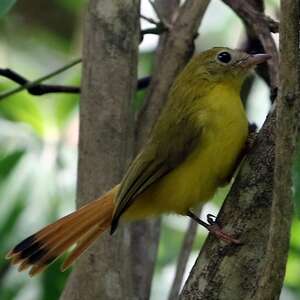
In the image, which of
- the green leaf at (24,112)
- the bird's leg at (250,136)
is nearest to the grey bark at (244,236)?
the bird's leg at (250,136)

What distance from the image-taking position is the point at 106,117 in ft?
9.66

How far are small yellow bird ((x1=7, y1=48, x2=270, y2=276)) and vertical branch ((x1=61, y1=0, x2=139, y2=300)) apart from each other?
0.27 ft

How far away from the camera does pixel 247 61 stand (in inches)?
127

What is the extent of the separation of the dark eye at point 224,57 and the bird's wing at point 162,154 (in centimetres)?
30

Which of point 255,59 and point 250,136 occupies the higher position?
point 255,59

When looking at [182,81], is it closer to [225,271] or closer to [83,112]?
[83,112]

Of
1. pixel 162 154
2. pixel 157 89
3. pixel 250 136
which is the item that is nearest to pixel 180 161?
pixel 162 154

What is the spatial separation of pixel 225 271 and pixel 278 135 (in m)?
0.50

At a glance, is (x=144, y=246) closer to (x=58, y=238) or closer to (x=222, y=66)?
(x=58, y=238)

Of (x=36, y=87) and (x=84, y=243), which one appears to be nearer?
(x=84, y=243)

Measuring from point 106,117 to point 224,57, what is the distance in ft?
1.78

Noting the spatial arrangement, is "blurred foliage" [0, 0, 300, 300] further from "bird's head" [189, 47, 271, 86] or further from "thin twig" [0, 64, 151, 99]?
"bird's head" [189, 47, 271, 86]

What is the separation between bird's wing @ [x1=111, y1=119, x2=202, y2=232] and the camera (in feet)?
9.75

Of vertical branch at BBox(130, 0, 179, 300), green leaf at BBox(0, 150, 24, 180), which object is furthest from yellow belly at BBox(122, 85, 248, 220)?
green leaf at BBox(0, 150, 24, 180)
